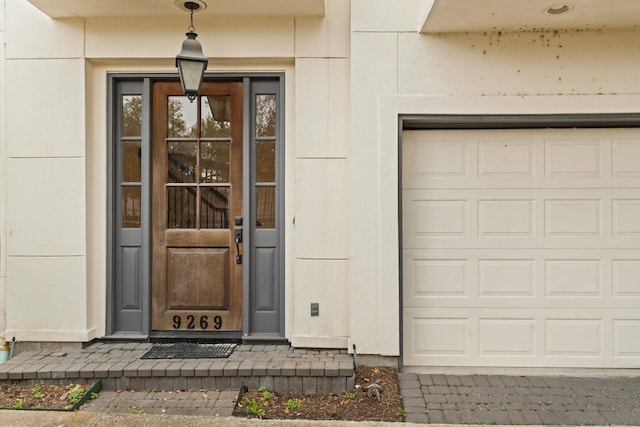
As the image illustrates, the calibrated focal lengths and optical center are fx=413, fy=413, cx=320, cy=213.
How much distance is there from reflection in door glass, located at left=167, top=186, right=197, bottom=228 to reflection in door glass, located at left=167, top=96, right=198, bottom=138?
53 centimetres

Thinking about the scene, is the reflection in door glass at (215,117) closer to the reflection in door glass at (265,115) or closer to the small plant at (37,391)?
the reflection in door glass at (265,115)

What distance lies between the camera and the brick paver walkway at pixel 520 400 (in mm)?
2877

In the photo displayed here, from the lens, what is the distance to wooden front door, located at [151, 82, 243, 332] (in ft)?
12.6

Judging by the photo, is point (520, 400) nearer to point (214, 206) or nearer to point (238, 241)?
point (238, 241)

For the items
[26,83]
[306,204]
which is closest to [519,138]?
[306,204]

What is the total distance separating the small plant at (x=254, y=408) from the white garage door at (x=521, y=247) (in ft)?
4.44

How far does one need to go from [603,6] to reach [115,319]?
4.83 meters

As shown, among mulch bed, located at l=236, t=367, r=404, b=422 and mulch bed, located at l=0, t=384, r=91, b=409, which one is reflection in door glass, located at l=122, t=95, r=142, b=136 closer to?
mulch bed, located at l=0, t=384, r=91, b=409

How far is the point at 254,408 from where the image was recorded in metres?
3.00

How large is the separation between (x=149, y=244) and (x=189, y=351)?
1.04m

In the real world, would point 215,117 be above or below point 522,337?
above

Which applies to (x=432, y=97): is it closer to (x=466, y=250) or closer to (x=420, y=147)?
(x=420, y=147)

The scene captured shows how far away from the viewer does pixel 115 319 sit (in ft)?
12.7

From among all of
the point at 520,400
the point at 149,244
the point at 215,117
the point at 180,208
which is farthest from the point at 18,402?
the point at 520,400
